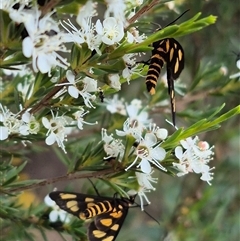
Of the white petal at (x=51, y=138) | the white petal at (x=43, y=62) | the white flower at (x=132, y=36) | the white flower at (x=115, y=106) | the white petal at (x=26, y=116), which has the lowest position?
the white flower at (x=115, y=106)

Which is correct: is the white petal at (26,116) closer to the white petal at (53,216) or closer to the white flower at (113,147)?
the white flower at (113,147)

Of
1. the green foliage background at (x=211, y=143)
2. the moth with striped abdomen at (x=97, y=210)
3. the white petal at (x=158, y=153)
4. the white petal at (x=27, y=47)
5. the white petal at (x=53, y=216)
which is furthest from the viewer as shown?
the green foliage background at (x=211, y=143)

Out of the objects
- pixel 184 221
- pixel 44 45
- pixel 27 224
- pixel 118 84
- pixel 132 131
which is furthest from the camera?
pixel 184 221

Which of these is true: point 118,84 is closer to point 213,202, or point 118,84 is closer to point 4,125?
point 4,125

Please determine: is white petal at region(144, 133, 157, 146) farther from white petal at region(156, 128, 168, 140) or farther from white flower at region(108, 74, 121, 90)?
white flower at region(108, 74, 121, 90)

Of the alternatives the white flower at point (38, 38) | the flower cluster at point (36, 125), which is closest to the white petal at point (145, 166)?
the flower cluster at point (36, 125)

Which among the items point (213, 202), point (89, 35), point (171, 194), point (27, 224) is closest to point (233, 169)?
point (213, 202)

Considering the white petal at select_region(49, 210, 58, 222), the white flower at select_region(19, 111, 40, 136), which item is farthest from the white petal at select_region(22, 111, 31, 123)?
the white petal at select_region(49, 210, 58, 222)
